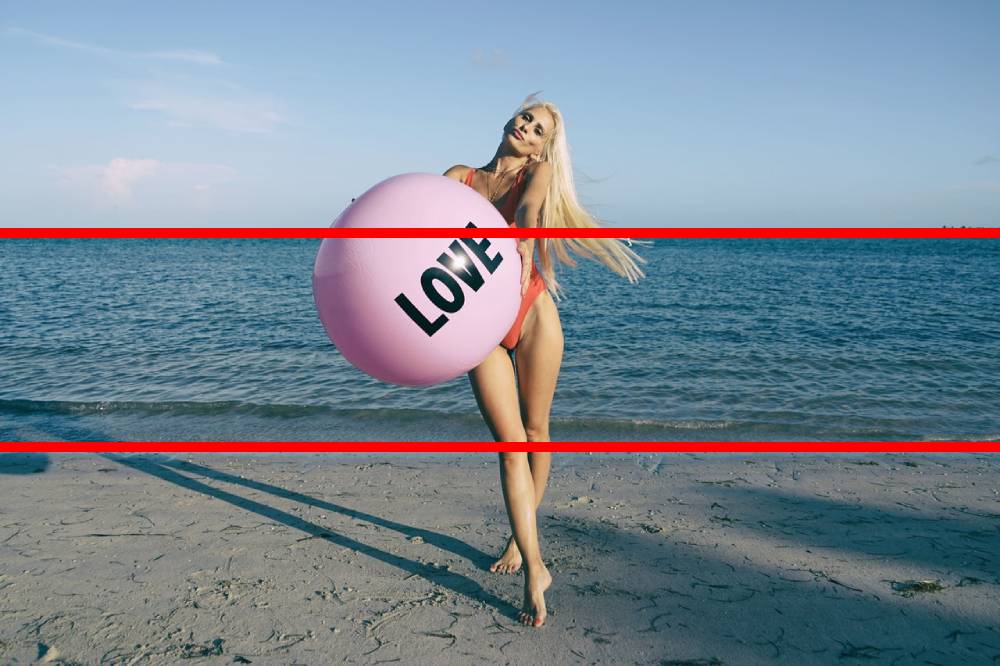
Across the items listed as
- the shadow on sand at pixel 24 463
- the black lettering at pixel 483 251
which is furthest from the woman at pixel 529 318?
the shadow on sand at pixel 24 463

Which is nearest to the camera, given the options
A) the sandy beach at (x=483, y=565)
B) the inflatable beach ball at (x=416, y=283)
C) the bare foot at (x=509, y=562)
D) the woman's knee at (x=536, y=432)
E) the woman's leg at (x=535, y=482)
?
the inflatable beach ball at (x=416, y=283)

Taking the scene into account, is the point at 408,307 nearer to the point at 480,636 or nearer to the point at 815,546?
the point at 480,636

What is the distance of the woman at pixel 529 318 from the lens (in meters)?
2.73

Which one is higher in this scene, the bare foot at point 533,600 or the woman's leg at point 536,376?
the woman's leg at point 536,376

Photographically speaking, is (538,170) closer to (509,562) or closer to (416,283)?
(416,283)

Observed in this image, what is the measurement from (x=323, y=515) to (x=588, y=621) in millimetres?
1894

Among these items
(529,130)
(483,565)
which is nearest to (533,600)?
(483,565)

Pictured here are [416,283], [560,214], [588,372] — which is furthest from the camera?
[588,372]

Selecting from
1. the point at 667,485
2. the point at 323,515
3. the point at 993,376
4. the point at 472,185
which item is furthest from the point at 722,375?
the point at 472,185

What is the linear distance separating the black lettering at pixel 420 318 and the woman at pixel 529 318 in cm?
37

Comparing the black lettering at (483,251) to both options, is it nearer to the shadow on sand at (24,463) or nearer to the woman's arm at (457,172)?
the woman's arm at (457,172)

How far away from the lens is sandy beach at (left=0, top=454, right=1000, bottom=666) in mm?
2727

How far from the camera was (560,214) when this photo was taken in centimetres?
299

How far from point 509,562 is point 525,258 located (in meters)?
1.57
